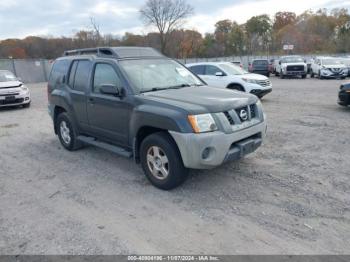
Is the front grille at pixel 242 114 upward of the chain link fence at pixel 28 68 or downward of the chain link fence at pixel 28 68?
downward

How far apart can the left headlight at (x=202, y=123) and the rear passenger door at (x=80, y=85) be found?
2.48 meters

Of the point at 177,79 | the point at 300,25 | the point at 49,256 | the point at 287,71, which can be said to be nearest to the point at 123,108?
the point at 177,79

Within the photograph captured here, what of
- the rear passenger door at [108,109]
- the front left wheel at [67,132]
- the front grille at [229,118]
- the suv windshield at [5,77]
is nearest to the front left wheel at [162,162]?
the rear passenger door at [108,109]

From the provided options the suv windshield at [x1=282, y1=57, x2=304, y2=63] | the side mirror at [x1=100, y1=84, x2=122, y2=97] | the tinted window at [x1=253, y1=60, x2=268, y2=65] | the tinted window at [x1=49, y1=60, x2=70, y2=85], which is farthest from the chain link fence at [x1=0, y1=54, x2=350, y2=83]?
the side mirror at [x1=100, y1=84, x2=122, y2=97]

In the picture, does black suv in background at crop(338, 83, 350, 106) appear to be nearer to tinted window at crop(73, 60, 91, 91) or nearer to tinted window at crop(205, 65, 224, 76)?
tinted window at crop(205, 65, 224, 76)

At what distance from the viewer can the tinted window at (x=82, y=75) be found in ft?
17.8

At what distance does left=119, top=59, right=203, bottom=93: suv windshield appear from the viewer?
4672mm

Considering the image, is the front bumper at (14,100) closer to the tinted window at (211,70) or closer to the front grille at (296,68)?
the tinted window at (211,70)

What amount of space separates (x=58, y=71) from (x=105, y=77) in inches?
75.1

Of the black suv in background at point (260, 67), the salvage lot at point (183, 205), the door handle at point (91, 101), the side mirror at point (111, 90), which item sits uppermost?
the black suv in background at point (260, 67)

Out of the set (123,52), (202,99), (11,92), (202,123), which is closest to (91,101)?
(123,52)

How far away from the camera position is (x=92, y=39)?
189ft

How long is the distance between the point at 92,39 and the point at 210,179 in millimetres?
58464

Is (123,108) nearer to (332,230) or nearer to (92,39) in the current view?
(332,230)
